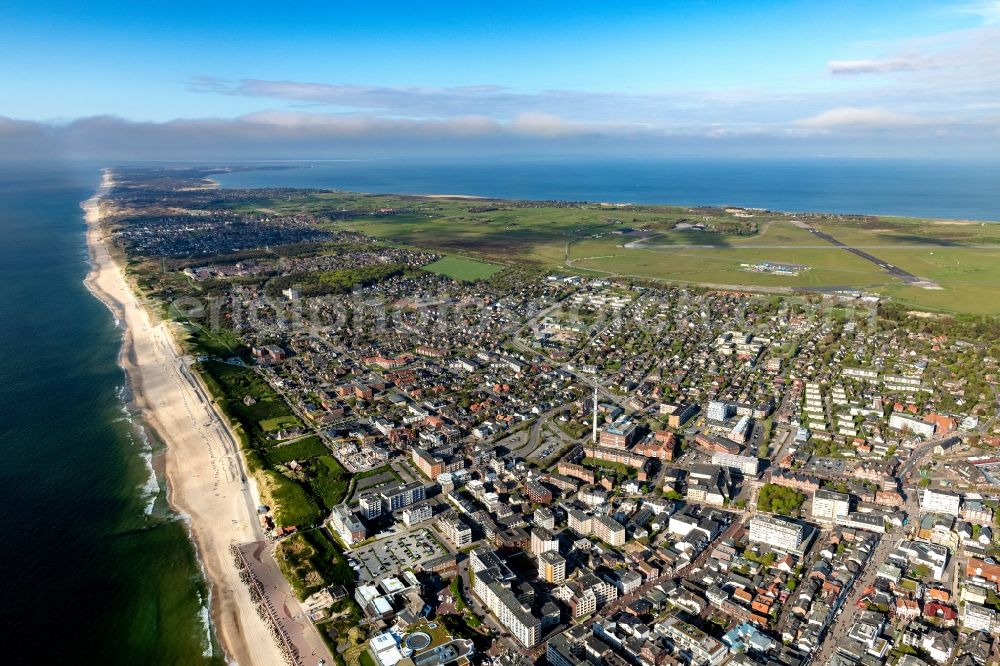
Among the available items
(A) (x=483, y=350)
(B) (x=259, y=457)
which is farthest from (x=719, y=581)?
(A) (x=483, y=350)

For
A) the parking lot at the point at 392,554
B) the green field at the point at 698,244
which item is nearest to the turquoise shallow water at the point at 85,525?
the parking lot at the point at 392,554

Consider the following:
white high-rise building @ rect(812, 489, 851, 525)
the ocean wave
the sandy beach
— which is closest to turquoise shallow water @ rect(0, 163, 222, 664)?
the ocean wave

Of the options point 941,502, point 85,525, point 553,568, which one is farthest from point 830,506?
point 85,525

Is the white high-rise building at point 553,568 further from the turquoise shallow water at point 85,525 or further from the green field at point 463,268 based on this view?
the green field at point 463,268

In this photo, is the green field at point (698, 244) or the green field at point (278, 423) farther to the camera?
the green field at point (698, 244)

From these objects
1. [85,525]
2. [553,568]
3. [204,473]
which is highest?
[553,568]

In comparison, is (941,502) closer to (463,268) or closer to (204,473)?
(204,473)
